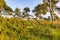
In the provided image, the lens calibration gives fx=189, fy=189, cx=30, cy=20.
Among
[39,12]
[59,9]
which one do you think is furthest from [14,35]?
[39,12]

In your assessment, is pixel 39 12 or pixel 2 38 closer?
pixel 2 38

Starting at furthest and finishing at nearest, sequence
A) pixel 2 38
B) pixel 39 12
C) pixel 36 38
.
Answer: pixel 39 12 < pixel 36 38 < pixel 2 38

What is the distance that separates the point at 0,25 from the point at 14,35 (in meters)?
1.24

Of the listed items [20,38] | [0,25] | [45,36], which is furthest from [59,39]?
[0,25]

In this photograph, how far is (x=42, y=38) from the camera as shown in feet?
29.3

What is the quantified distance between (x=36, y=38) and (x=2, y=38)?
1587mm

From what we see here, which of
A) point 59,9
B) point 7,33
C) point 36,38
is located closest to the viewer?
point 36,38

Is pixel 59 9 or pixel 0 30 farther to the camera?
pixel 59 9

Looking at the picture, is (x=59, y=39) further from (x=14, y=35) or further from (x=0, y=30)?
(x=0, y=30)

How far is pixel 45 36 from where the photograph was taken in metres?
9.41

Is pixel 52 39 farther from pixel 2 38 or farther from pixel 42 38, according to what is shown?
pixel 2 38

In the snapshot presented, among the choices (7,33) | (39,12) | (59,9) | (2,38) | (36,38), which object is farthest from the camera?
(39,12)

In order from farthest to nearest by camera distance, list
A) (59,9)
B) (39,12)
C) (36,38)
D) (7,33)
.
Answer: (39,12) < (59,9) < (7,33) < (36,38)

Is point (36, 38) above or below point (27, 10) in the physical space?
below
